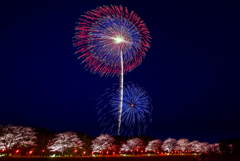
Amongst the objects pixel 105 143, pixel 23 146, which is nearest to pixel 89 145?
pixel 105 143

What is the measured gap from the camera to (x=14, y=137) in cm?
4419

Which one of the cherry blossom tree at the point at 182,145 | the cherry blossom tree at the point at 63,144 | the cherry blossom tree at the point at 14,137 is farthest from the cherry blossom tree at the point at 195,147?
the cherry blossom tree at the point at 14,137

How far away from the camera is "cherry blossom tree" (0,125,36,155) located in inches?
1705

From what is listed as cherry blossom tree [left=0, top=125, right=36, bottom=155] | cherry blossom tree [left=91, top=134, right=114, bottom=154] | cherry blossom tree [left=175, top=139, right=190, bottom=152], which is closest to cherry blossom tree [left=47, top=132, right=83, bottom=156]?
cherry blossom tree [left=0, top=125, right=36, bottom=155]

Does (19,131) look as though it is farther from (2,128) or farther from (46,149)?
(46,149)

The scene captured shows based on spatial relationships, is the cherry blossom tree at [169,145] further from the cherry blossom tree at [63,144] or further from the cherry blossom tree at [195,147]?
the cherry blossom tree at [63,144]

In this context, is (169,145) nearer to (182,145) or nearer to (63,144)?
(182,145)

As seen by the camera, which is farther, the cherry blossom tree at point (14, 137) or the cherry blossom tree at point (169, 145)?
the cherry blossom tree at point (169, 145)

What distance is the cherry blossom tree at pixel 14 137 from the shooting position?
4331cm

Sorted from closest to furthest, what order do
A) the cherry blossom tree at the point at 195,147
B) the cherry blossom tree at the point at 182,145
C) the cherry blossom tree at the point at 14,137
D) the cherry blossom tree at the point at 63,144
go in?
1. the cherry blossom tree at the point at 14,137
2. the cherry blossom tree at the point at 63,144
3. the cherry blossom tree at the point at 182,145
4. the cherry blossom tree at the point at 195,147

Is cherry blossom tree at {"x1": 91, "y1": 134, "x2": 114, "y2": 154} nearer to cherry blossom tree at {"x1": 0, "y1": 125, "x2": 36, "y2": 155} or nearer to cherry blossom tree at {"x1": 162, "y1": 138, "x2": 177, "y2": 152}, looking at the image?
cherry blossom tree at {"x1": 0, "y1": 125, "x2": 36, "y2": 155}

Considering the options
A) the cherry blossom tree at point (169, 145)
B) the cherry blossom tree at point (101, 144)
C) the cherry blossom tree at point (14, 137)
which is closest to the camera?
the cherry blossom tree at point (14, 137)

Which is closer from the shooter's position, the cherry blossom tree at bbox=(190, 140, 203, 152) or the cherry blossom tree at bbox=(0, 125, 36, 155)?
the cherry blossom tree at bbox=(0, 125, 36, 155)

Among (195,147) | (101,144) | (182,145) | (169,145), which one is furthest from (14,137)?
(195,147)
